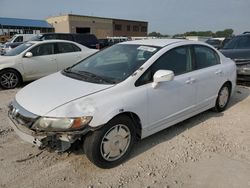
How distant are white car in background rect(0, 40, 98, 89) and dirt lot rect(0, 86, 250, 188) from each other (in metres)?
3.73

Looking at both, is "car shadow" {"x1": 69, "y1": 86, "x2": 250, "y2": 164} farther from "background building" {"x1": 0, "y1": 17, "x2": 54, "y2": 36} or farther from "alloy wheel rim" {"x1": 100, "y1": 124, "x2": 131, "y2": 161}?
"background building" {"x1": 0, "y1": 17, "x2": 54, "y2": 36}

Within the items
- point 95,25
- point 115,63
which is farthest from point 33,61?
point 95,25

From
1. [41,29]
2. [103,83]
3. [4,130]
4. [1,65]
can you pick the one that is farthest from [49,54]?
[41,29]

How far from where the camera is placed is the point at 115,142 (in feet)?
10.7

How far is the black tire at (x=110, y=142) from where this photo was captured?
302 centimetres

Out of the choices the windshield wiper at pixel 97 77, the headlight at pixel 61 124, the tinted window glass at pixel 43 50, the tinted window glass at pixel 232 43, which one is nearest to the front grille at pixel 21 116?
the headlight at pixel 61 124

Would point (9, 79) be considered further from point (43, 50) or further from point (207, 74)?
point (207, 74)

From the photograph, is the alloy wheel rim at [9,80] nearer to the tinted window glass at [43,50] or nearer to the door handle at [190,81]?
the tinted window glass at [43,50]

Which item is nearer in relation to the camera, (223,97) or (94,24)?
(223,97)

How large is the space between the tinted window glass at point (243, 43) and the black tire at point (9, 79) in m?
7.48

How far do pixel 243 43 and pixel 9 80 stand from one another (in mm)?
7892

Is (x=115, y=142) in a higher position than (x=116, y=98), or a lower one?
lower

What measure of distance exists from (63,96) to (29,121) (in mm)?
480

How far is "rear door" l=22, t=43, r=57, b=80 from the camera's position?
8047 millimetres
